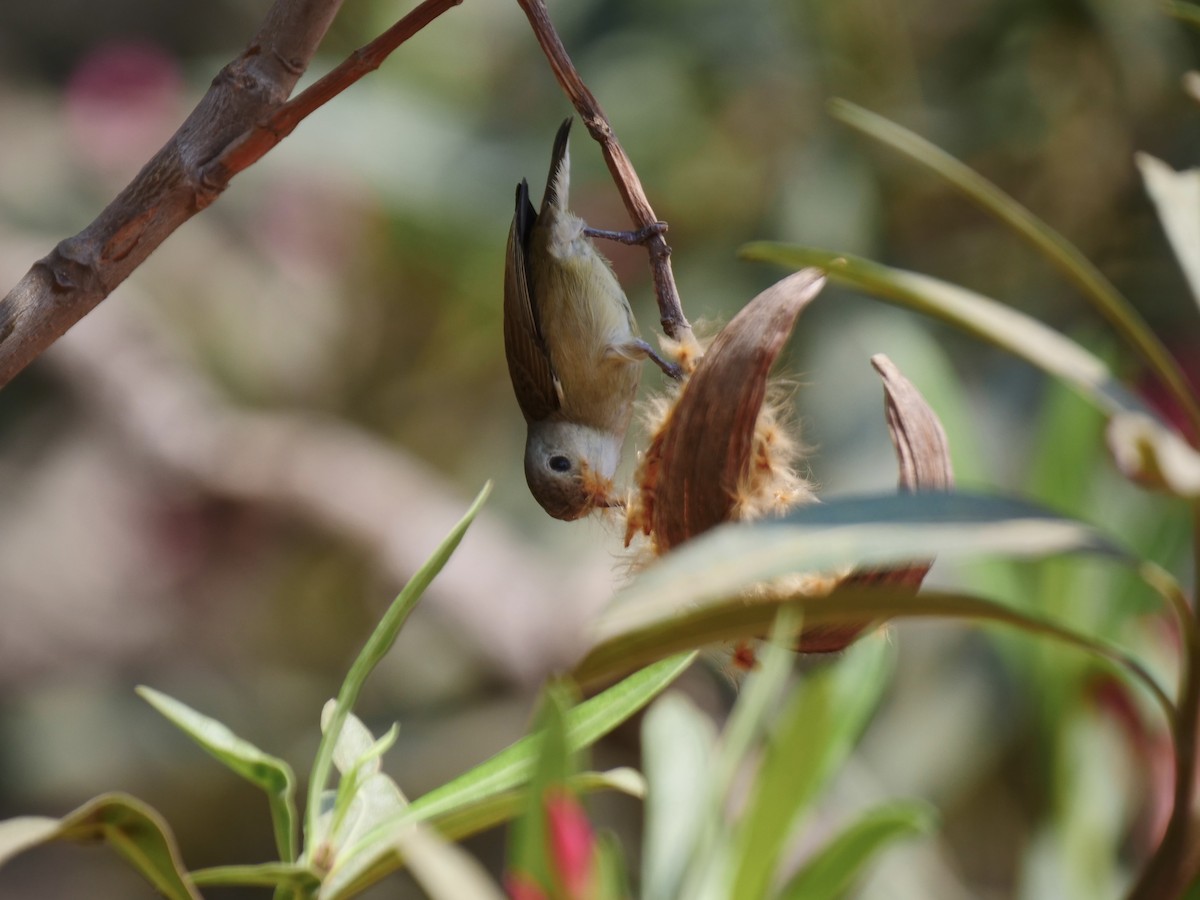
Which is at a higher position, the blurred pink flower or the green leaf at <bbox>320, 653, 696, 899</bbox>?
the blurred pink flower

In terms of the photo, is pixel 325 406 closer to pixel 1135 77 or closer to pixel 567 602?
pixel 567 602

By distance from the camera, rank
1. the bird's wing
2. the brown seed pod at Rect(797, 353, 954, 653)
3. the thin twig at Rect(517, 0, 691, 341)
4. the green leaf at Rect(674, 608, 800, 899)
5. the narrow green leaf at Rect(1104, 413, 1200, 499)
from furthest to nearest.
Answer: the bird's wing → the thin twig at Rect(517, 0, 691, 341) → the brown seed pod at Rect(797, 353, 954, 653) → the green leaf at Rect(674, 608, 800, 899) → the narrow green leaf at Rect(1104, 413, 1200, 499)

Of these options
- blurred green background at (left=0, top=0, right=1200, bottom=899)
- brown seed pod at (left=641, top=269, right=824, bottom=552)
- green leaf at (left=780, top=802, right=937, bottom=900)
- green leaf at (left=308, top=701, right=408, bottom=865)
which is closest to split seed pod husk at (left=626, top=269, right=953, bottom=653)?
brown seed pod at (left=641, top=269, right=824, bottom=552)

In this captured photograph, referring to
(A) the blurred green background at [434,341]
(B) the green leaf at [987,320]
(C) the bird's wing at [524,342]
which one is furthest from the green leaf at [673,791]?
(A) the blurred green background at [434,341]

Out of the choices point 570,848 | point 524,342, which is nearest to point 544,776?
point 570,848

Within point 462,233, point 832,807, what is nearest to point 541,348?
point 832,807

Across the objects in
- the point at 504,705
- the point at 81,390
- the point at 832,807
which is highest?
the point at 81,390

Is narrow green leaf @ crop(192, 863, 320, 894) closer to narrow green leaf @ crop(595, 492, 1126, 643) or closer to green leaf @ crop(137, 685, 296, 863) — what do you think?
green leaf @ crop(137, 685, 296, 863)
